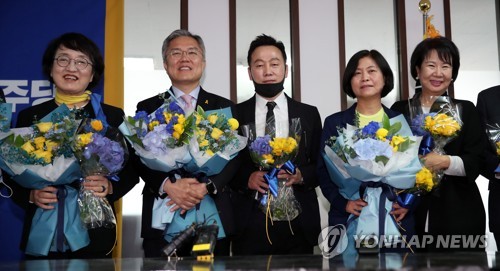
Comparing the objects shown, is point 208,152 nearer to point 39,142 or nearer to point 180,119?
point 180,119

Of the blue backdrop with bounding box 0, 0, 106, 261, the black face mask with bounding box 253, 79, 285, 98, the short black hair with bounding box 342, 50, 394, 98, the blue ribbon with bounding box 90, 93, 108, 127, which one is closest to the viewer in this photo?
the blue ribbon with bounding box 90, 93, 108, 127

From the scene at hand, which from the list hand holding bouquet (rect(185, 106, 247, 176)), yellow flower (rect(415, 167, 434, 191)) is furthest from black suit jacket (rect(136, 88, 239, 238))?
yellow flower (rect(415, 167, 434, 191))

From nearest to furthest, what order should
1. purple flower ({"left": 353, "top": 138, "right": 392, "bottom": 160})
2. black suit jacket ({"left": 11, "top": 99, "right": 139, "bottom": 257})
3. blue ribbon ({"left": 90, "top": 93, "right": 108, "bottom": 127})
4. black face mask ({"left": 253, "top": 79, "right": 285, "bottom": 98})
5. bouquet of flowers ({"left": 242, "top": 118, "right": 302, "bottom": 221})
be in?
purple flower ({"left": 353, "top": 138, "right": 392, "bottom": 160})
black suit jacket ({"left": 11, "top": 99, "right": 139, "bottom": 257})
bouquet of flowers ({"left": 242, "top": 118, "right": 302, "bottom": 221})
blue ribbon ({"left": 90, "top": 93, "right": 108, "bottom": 127})
black face mask ({"left": 253, "top": 79, "right": 285, "bottom": 98})

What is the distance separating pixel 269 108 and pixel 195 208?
790 millimetres

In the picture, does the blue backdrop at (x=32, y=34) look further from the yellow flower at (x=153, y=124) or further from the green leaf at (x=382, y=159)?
the green leaf at (x=382, y=159)

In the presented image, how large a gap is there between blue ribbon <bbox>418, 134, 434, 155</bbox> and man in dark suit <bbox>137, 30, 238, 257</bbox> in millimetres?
942

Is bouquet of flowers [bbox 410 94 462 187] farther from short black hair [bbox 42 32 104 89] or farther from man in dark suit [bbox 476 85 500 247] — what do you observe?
short black hair [bbox 42 32 104 89]

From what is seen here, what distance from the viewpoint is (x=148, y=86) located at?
4242 mm

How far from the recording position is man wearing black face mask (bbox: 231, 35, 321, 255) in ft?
9.91

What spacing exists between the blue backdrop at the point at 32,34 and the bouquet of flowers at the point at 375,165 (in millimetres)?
2071

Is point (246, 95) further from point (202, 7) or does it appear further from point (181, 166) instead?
point (181, 166)

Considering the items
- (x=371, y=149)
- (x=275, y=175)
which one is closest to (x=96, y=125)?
(x=275, y=175)

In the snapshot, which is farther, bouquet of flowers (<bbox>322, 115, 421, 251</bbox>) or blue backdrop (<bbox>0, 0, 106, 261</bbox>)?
blue backdrop (<bbox>0, 0, 106, 261</bbox>)

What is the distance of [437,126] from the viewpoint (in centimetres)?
279
